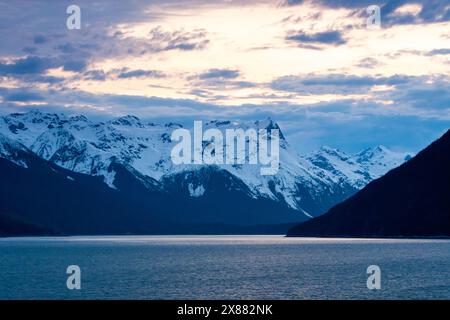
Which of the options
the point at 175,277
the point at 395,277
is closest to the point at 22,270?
the point at 175,277

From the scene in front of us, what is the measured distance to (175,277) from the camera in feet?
543

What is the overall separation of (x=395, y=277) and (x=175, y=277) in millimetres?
41628

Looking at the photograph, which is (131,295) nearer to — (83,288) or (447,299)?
(83,288)

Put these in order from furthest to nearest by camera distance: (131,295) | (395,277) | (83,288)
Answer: (395,277)
(83,288)
(131,295)

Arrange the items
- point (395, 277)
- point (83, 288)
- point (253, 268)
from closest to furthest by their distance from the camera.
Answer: point (83, 288), point (395, 277), point (253, 268)

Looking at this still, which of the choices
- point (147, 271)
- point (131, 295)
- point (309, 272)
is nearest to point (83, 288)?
point (131, 295)
